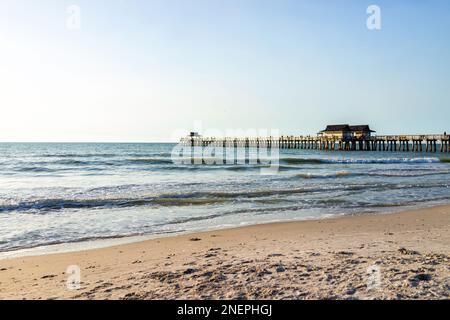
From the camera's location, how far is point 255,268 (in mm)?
5352

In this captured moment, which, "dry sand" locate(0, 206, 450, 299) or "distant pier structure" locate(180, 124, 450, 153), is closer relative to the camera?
"dry sand" locate(0, 206, 450, 299)

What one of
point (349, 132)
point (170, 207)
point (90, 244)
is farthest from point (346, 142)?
point (90, 244)

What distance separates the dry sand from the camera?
447 cm

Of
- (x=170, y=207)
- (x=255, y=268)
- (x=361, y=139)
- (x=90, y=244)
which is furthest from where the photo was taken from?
(x=361, y=139)

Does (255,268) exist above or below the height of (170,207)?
above

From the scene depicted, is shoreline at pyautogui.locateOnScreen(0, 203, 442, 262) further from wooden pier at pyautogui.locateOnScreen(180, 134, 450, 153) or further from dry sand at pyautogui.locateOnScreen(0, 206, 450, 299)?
wooden pier at pyautogui.locateOnScreen(180, 134, 450, 153)

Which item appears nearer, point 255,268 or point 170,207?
point 255,268

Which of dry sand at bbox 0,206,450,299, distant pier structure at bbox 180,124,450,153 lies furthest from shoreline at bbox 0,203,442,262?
distant pier structure at bbox 180,124,450,153

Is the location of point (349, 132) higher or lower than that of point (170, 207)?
higher

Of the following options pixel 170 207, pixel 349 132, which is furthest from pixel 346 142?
pixel 170 207

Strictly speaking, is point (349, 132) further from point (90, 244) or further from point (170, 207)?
point (90, 244)

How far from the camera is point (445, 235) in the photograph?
25.4 feet

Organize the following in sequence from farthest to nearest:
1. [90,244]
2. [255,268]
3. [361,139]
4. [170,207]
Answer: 1. [361,139]
2. [170,207]
3. [90,244]
4. [255,268]

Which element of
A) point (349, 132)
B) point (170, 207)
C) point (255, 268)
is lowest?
point (170, 207)
